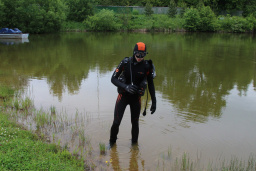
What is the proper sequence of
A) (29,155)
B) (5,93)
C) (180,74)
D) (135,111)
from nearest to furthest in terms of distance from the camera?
(29,155) → (135,111) → (5,93) → (180,74)

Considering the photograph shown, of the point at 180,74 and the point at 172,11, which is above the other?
the point at 172,11

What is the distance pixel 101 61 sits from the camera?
1588 cm

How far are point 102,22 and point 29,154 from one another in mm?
44608

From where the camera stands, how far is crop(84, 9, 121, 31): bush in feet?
153

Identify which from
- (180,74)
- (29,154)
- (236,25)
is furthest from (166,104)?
(236,25)

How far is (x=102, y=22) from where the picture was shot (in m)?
46.8

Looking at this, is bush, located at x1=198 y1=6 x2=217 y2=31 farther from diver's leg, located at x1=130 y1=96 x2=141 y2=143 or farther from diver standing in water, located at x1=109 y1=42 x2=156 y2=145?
diver standing in water, located at x1=109 y1=42 x2=156 y2=145

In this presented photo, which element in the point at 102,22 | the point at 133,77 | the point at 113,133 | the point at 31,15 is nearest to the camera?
the point at 133,77

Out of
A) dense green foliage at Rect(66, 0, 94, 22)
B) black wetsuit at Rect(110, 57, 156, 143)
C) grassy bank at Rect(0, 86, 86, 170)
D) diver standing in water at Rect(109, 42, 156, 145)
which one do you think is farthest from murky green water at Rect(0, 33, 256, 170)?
dense green foliage at Rect(66, 0, 94, 22)

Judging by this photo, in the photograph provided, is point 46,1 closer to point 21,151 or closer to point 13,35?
point 13,35

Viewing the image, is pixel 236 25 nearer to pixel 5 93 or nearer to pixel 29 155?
pixel 5 93

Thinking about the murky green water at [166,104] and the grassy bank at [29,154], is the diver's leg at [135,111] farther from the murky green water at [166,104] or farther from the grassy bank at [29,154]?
the grassy bank at [29,154]

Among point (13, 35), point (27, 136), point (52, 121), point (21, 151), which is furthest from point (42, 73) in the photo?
point (13, 35)

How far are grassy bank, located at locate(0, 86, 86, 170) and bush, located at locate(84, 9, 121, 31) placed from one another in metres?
43.5
